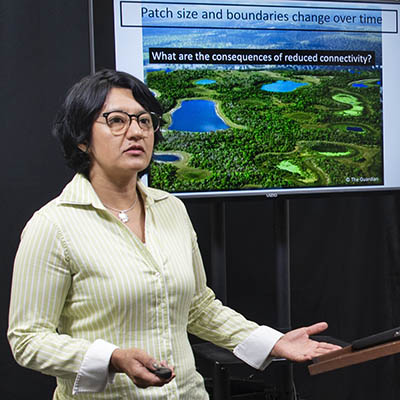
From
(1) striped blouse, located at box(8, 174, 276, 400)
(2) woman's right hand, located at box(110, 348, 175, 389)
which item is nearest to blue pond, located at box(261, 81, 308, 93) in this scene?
(1) striped blouse, located at box(8, 174, 276, 400)

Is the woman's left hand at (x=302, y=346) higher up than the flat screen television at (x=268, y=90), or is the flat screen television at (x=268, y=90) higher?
the flat screen television at (x=268, y=90)

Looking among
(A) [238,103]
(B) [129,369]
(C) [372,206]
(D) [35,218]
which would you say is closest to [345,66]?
(A) [238,103]

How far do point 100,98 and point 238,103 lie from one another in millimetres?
935

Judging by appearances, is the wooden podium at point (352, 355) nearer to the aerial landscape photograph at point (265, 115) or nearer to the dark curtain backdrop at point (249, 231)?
the aerial landscape photograph at point (265, 115)

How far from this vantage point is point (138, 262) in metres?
1.64

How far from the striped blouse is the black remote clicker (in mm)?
216

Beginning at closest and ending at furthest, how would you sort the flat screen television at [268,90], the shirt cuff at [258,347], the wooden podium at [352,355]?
the wooden podium at [352,355], the shirt cuff at [258,347], the flat screen television at [268,90]

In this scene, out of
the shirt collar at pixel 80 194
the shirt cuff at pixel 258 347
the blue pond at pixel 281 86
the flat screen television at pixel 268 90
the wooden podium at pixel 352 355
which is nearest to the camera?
the wooden podium at pixel 352 355

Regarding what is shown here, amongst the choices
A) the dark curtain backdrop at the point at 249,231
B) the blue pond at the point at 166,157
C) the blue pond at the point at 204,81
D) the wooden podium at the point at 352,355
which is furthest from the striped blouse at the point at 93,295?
the dark curtain backdrop at the point at 249,231

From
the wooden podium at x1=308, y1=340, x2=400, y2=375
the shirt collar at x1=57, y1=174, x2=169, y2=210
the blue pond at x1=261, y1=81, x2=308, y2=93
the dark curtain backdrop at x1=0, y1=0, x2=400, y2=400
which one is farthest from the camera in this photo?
the dark curtain backdrop at x1=0, y1=0, x2=400, y2=400

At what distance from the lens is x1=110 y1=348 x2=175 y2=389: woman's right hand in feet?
4.44

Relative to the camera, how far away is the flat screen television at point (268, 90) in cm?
248

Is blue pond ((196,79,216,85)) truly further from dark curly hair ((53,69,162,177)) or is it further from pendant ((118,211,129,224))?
pendant ((118,211,129,224))

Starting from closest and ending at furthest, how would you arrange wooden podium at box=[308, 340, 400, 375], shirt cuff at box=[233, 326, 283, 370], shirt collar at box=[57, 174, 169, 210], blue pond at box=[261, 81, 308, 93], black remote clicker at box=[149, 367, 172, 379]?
black remote clicker at box=[149, 367, 172, 379], wooden podium at box=[308, 340, 400, 375], shirt collar at box=[57, 174, 169, 210], shirt cuff at box=[233, 326, 283, 370], blue pond at box=[261, 81, 308, 93]
